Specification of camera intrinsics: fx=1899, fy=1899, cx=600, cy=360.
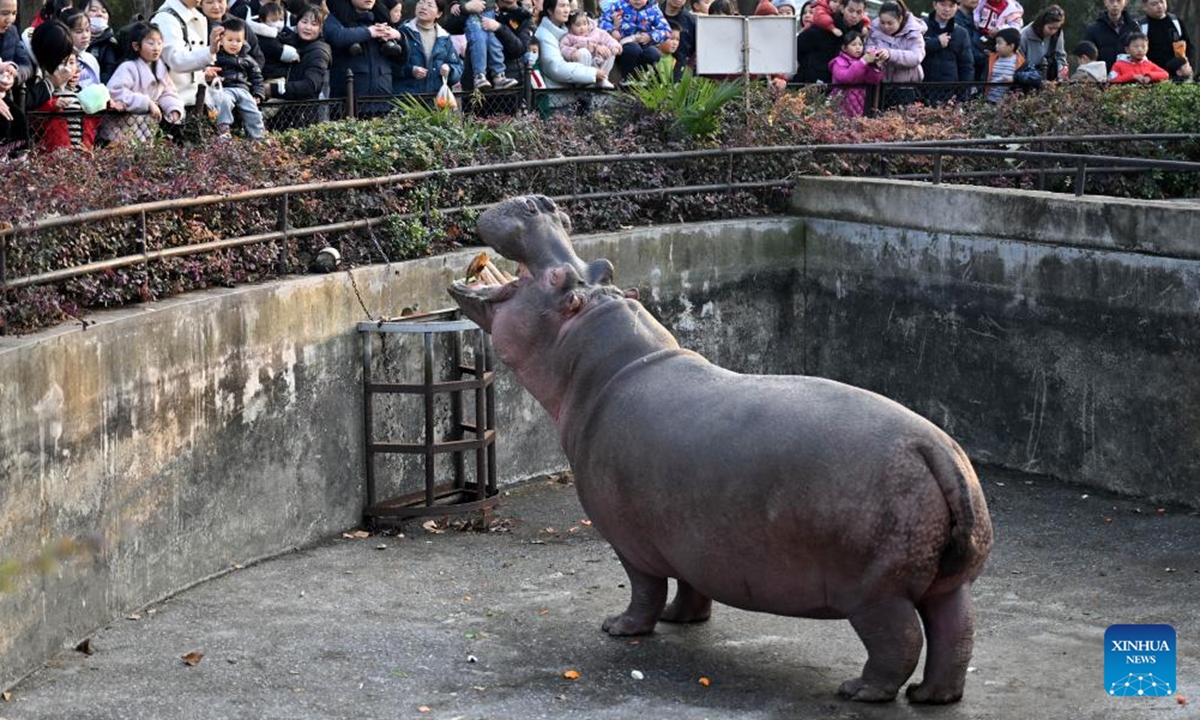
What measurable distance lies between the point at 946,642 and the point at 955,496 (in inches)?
27.7

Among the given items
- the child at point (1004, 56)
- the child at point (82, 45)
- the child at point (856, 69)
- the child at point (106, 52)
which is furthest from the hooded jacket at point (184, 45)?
the child at point (1004, 56)

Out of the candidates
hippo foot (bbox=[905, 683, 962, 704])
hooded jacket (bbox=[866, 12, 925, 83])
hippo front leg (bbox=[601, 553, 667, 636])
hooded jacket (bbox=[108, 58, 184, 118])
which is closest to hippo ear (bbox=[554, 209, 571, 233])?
hippo front leg (bbox=[601, 553, 667, 636])

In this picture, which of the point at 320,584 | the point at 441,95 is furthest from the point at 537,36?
the point at 320,584

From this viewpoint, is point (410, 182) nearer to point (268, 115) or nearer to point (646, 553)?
point (268, 115)

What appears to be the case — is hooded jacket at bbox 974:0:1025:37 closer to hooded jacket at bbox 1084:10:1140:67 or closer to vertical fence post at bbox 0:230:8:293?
hooded jacket at bbox 1084:10:1140:67

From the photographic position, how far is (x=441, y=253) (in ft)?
39.4

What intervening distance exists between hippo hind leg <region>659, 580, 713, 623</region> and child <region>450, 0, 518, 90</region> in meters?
7.77

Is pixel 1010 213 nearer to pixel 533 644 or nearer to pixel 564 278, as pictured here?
pixel 564 278

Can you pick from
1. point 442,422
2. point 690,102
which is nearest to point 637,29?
point 690,102

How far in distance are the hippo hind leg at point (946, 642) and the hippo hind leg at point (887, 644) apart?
117mm

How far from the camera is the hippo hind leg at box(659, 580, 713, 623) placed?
30.4ft

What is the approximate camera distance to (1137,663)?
332 inches

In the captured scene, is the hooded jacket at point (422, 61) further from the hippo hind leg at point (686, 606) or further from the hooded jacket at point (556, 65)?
the hippo hind leg at point (686, 606)

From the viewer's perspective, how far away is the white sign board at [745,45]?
48.1 ft
